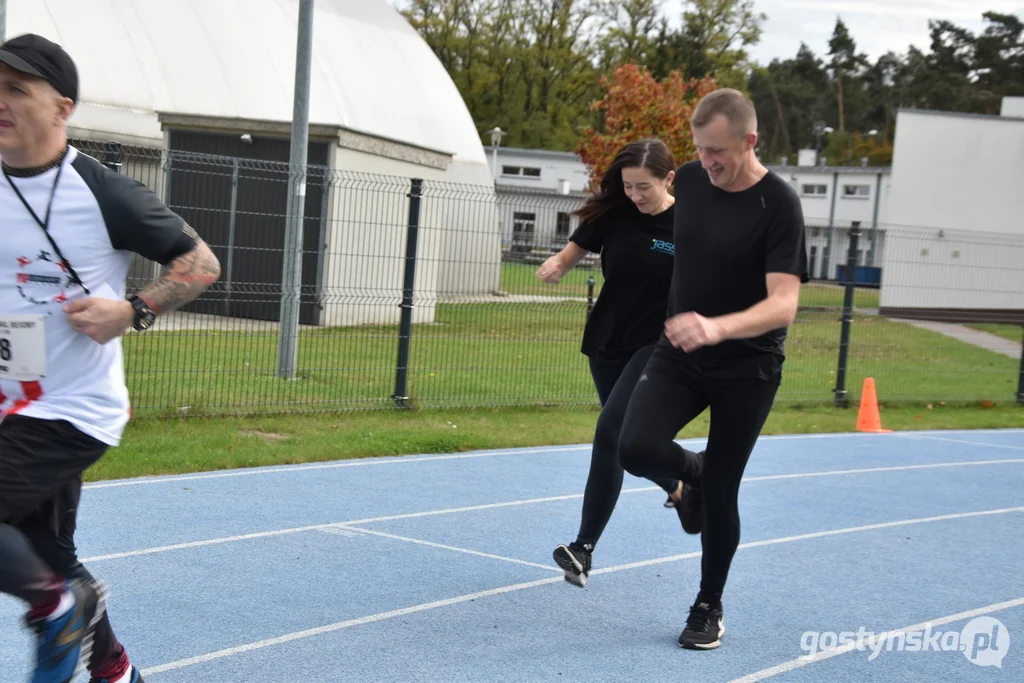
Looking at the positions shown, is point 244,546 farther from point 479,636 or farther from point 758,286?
point 758,286

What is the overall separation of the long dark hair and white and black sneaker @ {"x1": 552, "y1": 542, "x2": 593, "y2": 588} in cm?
160

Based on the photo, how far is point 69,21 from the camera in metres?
22.0

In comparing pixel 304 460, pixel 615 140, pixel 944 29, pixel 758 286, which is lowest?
pixel 304 460

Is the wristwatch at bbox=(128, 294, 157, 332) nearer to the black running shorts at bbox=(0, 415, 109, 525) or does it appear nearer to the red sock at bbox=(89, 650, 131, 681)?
the black running shorts at bbox=(0, 415, 109, 525)

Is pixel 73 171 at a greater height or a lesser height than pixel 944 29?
lesser

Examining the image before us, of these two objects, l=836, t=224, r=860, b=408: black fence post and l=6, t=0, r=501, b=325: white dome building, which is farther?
l=836, t=224, r=860, b=408: black fence post

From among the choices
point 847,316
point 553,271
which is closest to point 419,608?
point 553,271

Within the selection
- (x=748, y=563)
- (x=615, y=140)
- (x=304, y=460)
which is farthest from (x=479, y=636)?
(x=615, y=140)

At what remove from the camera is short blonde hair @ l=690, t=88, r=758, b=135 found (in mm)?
4500

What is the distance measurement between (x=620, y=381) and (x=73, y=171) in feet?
9.58

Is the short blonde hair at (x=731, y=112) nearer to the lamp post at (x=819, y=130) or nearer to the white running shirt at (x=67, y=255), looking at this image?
the white running shirt at (x=67, y=255)

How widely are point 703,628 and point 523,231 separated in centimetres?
796

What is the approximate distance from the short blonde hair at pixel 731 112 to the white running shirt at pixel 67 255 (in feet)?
6.96

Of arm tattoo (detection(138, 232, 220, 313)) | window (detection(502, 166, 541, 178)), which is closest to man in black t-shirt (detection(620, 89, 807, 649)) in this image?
arm tattoo (detection(138, 232, 220, 313))
